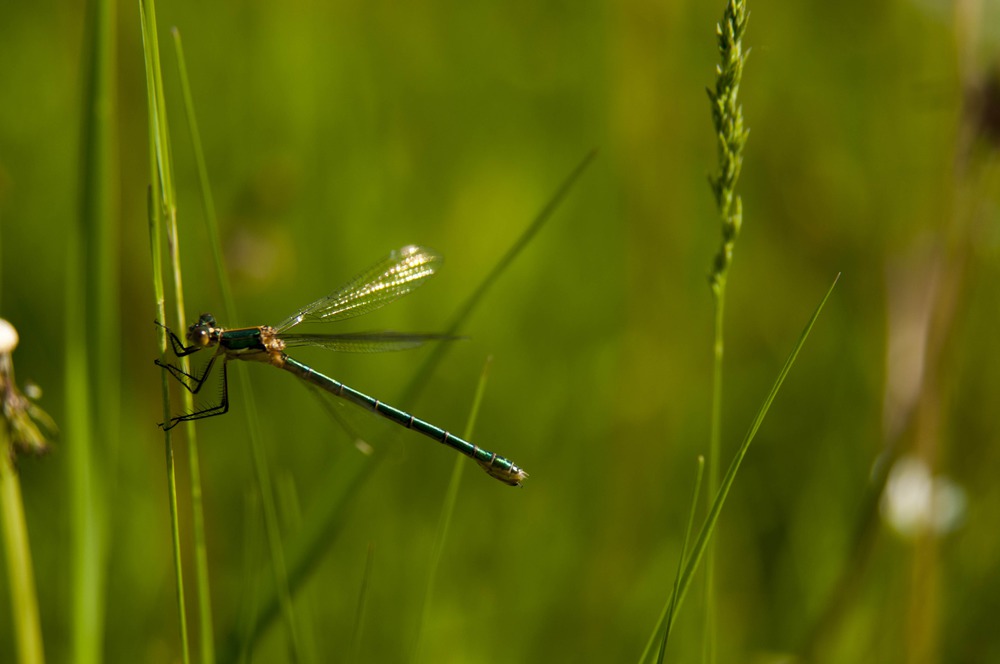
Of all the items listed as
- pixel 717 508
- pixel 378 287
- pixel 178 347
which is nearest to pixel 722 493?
pixel 717 508

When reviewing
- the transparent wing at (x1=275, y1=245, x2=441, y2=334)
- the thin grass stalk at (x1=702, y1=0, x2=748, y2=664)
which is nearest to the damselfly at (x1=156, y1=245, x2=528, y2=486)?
the transparent wing at (x1=275, y1=245, x2=441, y2=334)

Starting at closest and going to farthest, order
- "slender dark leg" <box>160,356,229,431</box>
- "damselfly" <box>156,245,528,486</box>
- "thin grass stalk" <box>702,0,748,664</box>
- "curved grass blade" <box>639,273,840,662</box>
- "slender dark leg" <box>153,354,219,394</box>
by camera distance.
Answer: "curved grass blade" <box>639,273,840,662</box> → "thin grass stalk" <box>702,0,748,664</box> → "slender dark leg" <box>160,356,229,431</box> → "slender dark leg" <box>153,354,219,394</box> → "damselfly" <box>156,245,528,486</box>

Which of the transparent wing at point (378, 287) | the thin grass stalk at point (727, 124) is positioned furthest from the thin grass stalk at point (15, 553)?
the thin grass stalk at point (727, 124)

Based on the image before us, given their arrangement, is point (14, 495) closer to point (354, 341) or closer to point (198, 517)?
point (198, 517)

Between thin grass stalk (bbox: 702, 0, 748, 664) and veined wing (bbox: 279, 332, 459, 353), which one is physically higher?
thin grass stalk (bbox: 702, 0, 748, 664)

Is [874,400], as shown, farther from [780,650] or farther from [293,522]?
[293,522]

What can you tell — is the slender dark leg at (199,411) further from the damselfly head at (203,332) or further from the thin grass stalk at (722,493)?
the thin grass stalk at (722,493)

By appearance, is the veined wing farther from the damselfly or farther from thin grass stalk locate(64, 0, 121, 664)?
thin grass stalk locate(64, 0, 121, 664)
